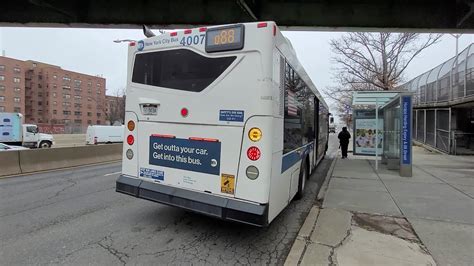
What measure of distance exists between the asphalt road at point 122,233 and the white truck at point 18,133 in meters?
24.7

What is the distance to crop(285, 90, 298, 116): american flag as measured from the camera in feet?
17.1

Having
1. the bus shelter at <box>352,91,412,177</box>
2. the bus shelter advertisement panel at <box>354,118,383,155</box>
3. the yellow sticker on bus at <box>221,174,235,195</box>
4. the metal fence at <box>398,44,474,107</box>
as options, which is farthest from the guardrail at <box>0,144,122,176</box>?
the metal fence at <box>398,44,474,107</box>

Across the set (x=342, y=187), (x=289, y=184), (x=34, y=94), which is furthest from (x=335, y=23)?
(x=34, y=94)

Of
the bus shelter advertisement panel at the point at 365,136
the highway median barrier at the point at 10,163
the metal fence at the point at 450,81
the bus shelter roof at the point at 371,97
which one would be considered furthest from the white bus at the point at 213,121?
the metal fence at the point at 450,81

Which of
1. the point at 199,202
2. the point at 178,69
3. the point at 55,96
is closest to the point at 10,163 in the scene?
the point at 178,69

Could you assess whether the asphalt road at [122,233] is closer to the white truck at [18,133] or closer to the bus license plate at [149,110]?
the bus license plate at [149,110]

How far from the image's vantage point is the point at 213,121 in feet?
14.8

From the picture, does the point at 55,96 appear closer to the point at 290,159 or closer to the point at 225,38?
the point at 290,159

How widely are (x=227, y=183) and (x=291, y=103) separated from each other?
195cm

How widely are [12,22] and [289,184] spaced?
9627 mm

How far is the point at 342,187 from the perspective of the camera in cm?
861

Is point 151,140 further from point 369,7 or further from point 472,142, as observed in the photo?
point 472,142

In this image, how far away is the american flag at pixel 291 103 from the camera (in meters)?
5.22

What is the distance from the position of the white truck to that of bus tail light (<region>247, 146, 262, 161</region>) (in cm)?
3024
